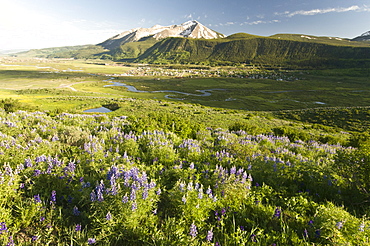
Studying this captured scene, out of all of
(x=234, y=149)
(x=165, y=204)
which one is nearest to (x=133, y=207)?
(x=165, y=204)

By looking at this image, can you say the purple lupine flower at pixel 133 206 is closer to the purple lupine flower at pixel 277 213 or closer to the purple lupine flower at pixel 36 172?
the purple lupine flower at pixel 36 172

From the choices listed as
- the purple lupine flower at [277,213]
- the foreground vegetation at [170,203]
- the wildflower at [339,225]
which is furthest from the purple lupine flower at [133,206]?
the wildflower at [339,225]

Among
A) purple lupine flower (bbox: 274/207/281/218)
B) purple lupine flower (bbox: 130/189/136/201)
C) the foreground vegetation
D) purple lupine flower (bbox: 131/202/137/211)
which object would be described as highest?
purple lupine flower (bbox: 130/189/136/201)

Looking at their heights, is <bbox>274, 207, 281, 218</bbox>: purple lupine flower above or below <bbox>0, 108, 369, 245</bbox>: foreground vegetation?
below

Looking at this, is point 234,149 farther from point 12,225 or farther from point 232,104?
point 232,104

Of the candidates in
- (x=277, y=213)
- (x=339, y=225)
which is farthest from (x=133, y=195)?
(x=339, y=225)

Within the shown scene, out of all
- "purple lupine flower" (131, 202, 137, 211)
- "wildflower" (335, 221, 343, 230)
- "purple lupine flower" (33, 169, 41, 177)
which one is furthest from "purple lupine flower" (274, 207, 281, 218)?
"purple lupine flower" (33, 169, 41, 177)

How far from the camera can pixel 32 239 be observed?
3227 millimetres

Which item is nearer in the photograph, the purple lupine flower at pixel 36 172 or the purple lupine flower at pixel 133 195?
the purple lupine flower at pixel 133 195

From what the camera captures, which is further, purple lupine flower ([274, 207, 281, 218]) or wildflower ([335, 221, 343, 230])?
purple lupine flower ([274, 207, 281, 218])

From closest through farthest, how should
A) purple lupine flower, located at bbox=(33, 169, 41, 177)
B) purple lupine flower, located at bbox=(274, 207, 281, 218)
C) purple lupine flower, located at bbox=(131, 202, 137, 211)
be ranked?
purple lupine flower, located at bbox=(131, 202, 137, 211) < purple lupine flower, located at bbox=(274, 207, 281, 218) < purple lupine flower, located at bbox=(33, 169, 41, 177)

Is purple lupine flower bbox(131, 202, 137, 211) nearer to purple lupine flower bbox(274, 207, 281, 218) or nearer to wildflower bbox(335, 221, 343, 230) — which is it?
purple lupine flower bbox(274, 207, 281, 218)

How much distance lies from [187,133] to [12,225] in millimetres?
8611

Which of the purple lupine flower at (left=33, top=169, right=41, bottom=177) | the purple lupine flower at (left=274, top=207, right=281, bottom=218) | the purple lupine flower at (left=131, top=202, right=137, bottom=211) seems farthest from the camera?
the purple lupine flower at (left=33, top=169, right=41, bottom=177)
